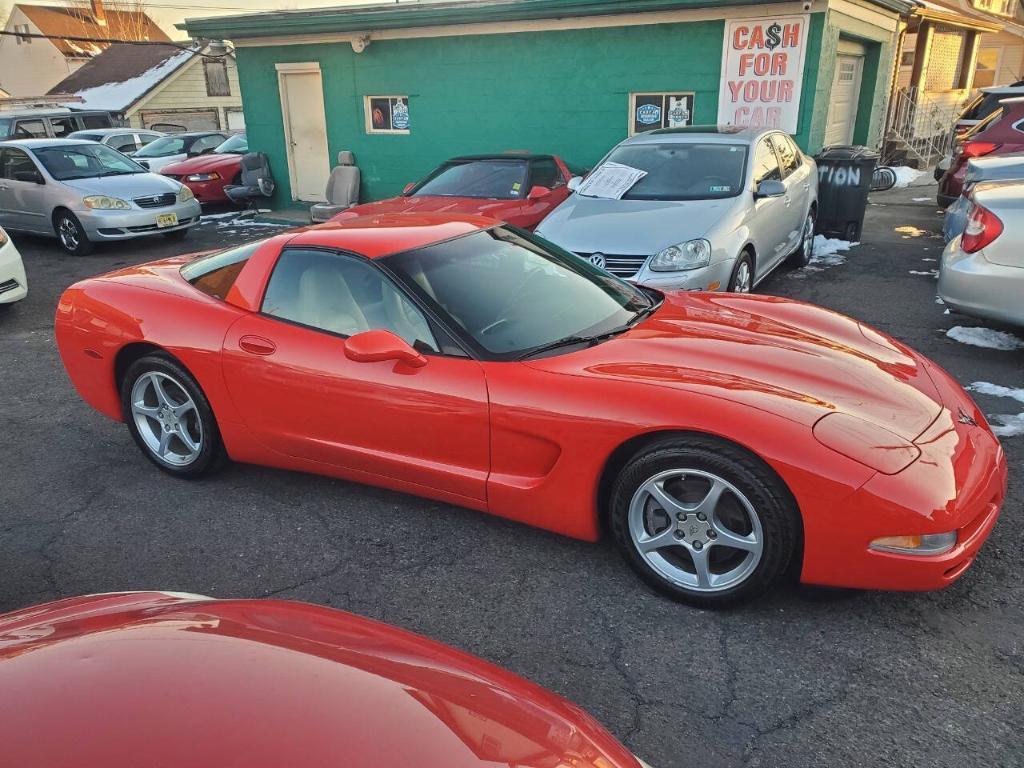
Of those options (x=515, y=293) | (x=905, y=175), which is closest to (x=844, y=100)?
(x=905, y=175)

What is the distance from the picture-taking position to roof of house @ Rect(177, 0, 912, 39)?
980 centimetres

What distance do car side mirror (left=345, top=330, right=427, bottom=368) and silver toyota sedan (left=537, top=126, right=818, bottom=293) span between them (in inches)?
119

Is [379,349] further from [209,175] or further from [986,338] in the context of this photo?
[209,175]

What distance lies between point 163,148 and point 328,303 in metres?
16.7

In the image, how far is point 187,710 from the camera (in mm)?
1406

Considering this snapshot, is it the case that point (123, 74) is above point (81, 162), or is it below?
above

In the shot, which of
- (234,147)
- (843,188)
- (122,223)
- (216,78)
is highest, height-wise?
(216,78)

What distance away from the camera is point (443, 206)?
8211mm

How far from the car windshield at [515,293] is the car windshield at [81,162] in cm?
954

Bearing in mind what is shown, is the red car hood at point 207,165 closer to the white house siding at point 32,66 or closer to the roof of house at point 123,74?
the roof of house at point 123,74

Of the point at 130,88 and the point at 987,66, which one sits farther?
the point at 130,88

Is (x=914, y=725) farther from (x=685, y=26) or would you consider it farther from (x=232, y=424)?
(x=685, y=26)

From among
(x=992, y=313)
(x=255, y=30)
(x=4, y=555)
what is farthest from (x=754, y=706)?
(x=255, y=30)

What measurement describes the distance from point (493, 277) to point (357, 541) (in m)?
1.35
